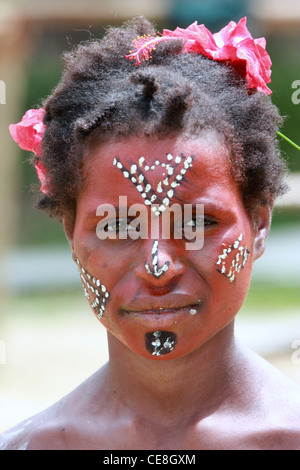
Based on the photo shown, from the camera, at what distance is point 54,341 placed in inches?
248

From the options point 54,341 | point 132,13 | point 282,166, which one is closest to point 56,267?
point 54,341

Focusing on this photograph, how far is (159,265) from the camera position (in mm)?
1903

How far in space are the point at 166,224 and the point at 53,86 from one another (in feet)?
33.0

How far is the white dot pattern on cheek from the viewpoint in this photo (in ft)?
6.81

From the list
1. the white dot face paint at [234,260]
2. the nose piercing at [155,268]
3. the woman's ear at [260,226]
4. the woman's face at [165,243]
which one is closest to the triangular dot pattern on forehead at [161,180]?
the woman's face at [165,243]

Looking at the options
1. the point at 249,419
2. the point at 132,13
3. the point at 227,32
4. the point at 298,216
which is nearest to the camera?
the point at 249,419

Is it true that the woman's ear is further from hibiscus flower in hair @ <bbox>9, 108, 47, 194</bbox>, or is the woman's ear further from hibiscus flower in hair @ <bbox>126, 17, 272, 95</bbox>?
hibiscus flower in hair @ <bbox>9, 108, 47, 194</bbox>

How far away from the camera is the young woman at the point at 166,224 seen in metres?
1.97

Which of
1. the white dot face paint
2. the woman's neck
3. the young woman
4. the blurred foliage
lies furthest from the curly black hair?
the blurred foliage

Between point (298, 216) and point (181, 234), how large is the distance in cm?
837

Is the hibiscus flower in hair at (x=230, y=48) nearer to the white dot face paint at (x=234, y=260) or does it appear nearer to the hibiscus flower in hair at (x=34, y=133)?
the hibiscus flower in hair at (x=34, y=133)

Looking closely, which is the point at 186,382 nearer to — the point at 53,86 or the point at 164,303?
the point at 164,303

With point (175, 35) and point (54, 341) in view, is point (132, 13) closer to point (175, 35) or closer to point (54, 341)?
point (54, 341)

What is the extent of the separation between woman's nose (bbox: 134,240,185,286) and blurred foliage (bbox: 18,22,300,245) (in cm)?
805
